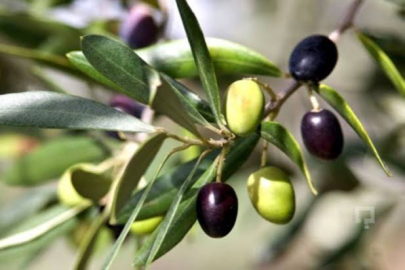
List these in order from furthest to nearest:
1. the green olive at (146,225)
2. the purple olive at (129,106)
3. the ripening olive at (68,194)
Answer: the purple olive at (129,106) < the ripening olive at (68,194) < the green olive at (146,225)

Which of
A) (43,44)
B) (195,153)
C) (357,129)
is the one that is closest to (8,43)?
(43,44)

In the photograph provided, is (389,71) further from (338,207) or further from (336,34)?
(338,207)

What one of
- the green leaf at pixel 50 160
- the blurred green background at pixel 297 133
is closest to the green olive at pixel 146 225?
the blurred green background at pixel 297 133

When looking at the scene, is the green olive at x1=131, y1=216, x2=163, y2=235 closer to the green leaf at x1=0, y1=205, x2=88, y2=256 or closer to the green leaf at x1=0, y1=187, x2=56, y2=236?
the green leaf at x1=0, y1=205, x2=88, y2=256

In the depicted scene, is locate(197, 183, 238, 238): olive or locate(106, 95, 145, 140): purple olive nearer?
locate(197, 183, 238, 238): olive

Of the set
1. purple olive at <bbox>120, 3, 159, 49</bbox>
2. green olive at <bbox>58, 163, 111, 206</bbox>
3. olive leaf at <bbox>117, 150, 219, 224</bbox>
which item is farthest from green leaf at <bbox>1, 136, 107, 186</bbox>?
olive leaf at <bbox>117, 150, 219, 224</bbox>

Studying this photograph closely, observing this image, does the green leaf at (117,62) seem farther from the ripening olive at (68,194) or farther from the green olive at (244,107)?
the ripening olive at (68,194)
